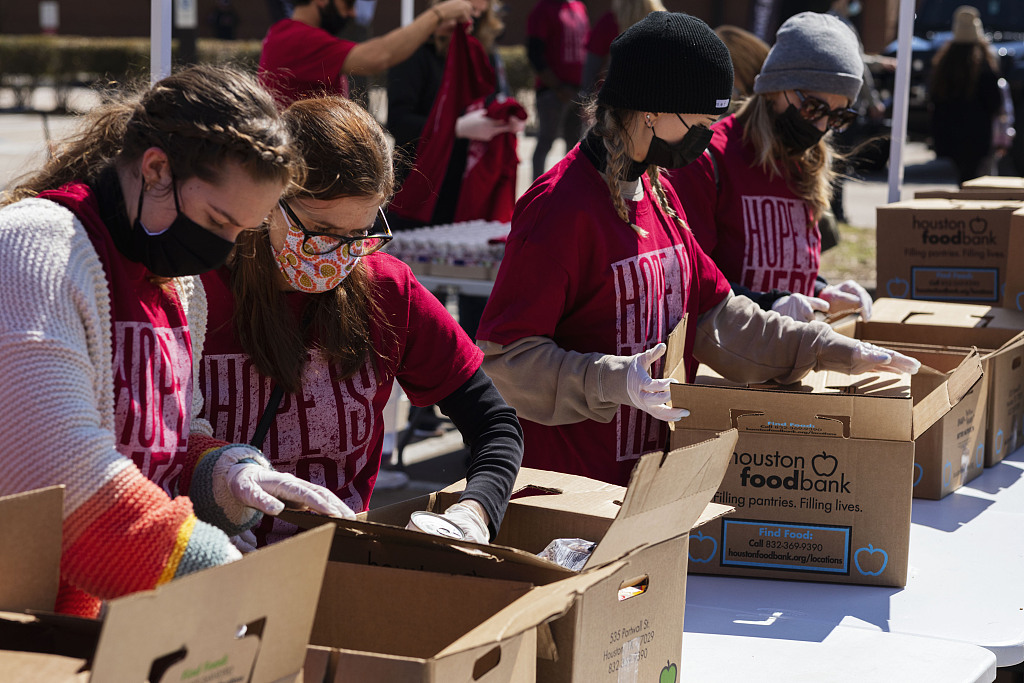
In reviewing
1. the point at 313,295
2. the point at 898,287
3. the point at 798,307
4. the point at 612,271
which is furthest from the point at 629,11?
the point at 313,295

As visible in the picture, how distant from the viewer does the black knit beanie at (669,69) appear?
219cm

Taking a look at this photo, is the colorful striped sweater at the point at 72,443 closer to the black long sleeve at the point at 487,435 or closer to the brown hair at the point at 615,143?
Result: the black long sleeve at the point at 487,435

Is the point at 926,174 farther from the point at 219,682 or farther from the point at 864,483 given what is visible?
the point at 219,682

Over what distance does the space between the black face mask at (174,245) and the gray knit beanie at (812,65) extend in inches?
74.2

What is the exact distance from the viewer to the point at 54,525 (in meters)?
1.15

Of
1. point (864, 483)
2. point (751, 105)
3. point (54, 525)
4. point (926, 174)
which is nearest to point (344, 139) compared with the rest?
point (54, 525)

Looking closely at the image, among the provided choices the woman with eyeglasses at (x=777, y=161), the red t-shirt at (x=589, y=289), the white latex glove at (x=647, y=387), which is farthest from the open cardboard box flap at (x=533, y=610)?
the woman with eyeglasses at (x=777, y=161)

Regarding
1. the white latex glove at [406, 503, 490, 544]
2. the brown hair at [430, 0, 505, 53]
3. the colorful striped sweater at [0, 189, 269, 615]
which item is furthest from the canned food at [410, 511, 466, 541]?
the brown hair at [430, 0, 505, 53]

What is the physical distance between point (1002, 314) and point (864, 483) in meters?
1.38

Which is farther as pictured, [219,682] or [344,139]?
[344,139]

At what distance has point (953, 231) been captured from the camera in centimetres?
361

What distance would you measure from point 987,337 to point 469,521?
2049mm

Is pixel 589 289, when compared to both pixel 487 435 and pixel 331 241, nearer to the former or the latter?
pixel 487 435

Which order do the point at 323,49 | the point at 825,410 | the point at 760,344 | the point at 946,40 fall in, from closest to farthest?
the point at 825,410
the point at 760,344
the point at 323,49
the point at 946,40
